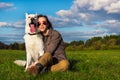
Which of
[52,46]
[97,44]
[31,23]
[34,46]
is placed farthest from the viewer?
[97,44]

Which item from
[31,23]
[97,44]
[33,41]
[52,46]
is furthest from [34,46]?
[97,44]

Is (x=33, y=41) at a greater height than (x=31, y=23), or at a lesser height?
lesser

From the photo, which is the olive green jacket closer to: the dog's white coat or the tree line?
the dog's white coat

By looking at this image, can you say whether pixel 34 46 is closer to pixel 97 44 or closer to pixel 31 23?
pixel 31 23

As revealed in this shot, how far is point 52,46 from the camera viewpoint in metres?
11.9

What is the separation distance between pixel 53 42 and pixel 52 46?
15 cm

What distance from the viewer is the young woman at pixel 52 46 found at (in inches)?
465

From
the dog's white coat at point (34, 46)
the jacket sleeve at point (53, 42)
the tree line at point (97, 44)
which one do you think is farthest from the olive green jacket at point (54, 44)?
the tree line at point (97, 44)

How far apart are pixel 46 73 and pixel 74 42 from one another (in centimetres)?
2939

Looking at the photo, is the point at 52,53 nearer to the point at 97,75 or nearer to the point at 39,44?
the point at 39,44

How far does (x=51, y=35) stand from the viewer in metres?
12.0

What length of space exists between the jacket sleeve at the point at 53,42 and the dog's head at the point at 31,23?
650 mm

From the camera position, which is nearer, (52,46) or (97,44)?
(52,46)

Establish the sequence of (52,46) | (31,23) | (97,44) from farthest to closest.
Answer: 1. (97,44)
2. (52,46)
3. (31,23)
